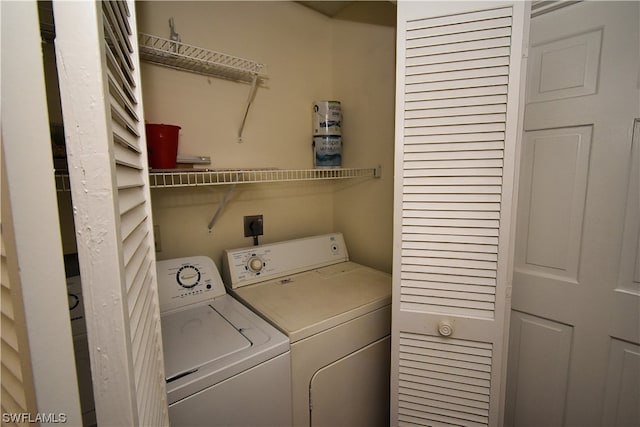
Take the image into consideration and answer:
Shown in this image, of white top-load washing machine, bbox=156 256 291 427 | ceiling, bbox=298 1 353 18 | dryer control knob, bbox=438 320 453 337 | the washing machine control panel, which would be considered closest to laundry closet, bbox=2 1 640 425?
dryer control knob, bbox=438 320 453 337

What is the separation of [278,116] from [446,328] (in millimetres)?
1574

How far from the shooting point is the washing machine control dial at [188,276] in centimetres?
150

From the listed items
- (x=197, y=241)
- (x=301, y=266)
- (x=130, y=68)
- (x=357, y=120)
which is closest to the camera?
(x=130, y=68)

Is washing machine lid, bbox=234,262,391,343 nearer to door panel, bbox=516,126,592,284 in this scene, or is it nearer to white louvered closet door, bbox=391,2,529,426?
white louvered closet door, bbox=391,2,529,426

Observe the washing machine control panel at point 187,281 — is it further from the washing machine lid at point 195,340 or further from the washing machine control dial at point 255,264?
the washing machine control dial at point 255,264

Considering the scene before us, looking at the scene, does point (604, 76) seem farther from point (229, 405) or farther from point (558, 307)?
point (229, 405)

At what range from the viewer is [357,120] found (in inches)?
80.6

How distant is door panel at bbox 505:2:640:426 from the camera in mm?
1147

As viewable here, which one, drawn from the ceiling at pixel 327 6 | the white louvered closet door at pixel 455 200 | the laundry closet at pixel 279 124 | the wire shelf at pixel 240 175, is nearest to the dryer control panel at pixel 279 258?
the laundry closet at pixel 279 124

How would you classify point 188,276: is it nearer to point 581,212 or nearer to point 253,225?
point 253,225

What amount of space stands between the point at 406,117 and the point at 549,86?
73 centimetres

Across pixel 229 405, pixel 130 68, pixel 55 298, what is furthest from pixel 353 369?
pixel 130 68

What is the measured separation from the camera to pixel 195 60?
1494mm

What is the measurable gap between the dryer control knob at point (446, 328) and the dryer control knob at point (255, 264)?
101 centimetres
